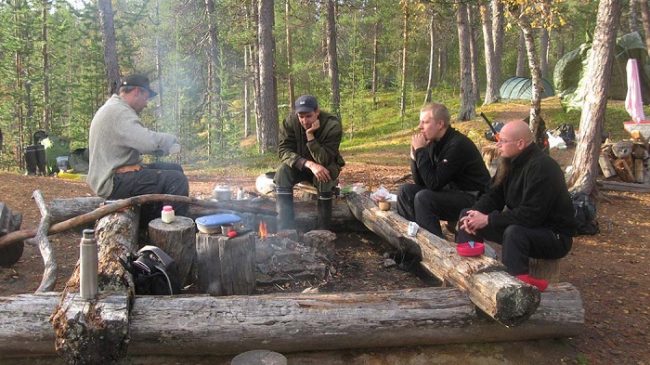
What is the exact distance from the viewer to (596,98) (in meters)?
7.54

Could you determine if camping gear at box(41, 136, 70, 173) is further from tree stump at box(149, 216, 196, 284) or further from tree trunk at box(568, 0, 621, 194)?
tree trunk at box(568, 0, 621, 194)

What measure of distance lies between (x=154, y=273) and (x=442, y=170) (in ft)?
8.95

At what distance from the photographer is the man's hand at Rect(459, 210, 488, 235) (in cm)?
414

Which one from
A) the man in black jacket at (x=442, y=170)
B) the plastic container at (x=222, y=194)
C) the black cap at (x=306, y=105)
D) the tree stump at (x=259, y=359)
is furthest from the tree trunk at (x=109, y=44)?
the tree stump at (x=259, y=359)

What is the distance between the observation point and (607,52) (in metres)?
7.44

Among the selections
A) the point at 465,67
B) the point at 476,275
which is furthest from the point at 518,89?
the point at 476,275

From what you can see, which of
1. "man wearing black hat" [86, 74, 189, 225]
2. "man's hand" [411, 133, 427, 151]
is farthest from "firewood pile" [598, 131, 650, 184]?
"man wearing black hat" [86, 74, 189, 225]

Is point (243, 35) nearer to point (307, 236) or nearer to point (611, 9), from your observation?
point (611, 9)

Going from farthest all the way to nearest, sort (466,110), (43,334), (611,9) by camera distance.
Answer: (466,110), (611,9), (43,334)

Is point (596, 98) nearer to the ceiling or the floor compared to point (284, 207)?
nearer to the ceiling

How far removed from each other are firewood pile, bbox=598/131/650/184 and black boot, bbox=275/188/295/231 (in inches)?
252

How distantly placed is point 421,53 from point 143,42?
2008 cm

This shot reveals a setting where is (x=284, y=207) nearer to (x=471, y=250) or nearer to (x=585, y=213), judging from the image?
(x=471, y=250)

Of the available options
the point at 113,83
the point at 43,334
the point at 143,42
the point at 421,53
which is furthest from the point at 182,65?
the point at 43,334
